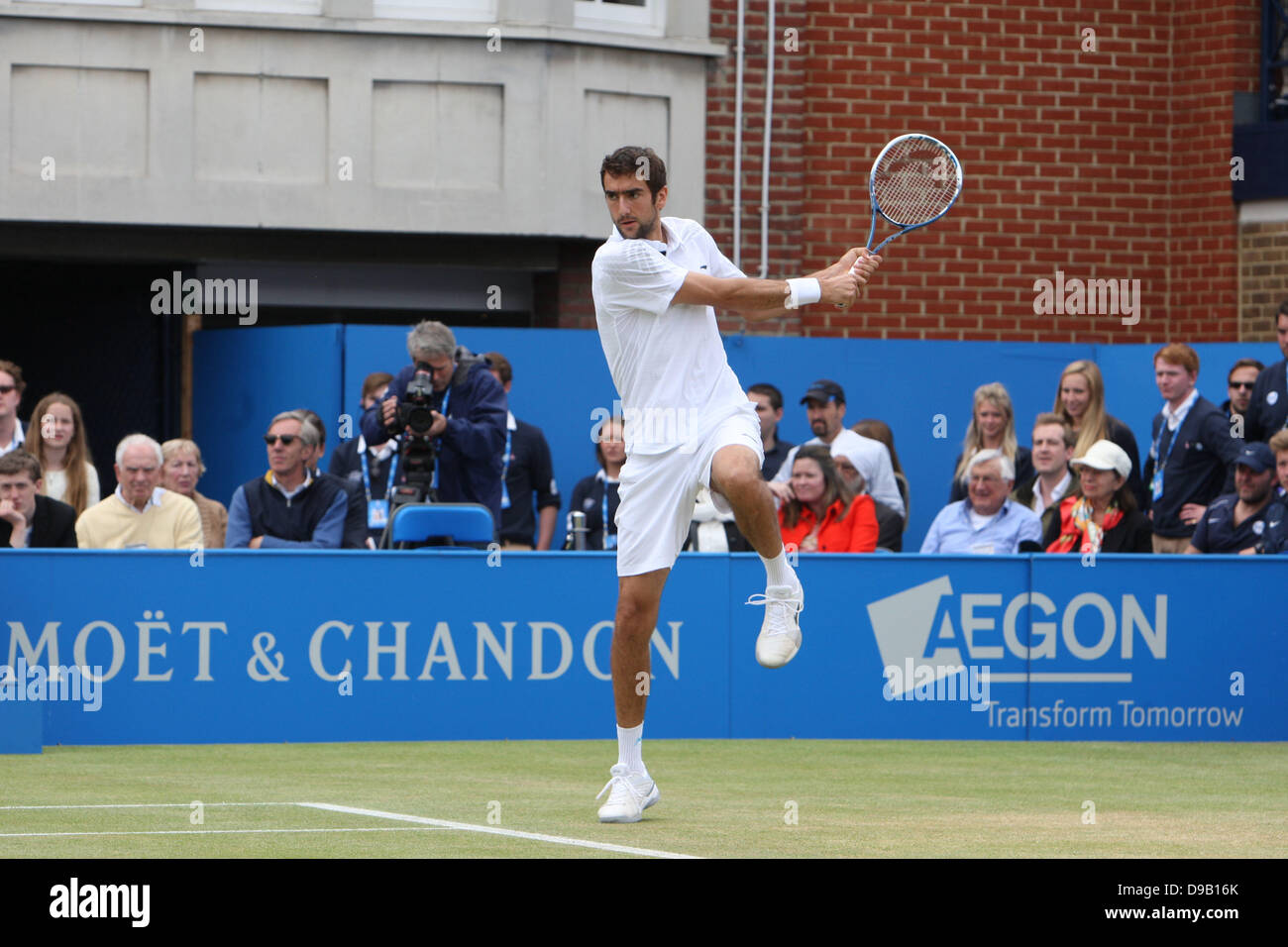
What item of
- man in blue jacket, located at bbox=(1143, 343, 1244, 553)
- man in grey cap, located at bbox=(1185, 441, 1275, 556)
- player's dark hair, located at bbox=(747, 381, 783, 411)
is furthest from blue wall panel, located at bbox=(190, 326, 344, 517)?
man in grey cap, located at bbox=(1185, 441, 1275, 556)

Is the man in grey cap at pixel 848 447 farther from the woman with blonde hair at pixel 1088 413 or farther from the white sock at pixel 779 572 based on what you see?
the white sock at pixel 779 572

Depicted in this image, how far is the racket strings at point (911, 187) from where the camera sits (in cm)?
868

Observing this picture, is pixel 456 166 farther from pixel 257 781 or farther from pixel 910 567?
pixel 257 781

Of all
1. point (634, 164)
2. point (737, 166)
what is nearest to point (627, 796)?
point (634, 164)

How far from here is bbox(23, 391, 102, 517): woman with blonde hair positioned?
12727 mm

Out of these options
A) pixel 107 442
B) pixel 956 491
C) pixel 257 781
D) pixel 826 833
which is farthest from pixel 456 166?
pixel 826 833

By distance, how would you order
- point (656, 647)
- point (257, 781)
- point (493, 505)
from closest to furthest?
point (257, 781) → point (656, 647) → point (493, 505)

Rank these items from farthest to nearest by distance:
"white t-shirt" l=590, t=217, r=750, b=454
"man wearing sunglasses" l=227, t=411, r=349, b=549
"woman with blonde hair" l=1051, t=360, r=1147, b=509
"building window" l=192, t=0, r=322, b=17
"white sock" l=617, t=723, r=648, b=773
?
1. "building window" l=192, t=0, r=322, b=17
2. "woman with blonde hair" l=1051, t=360, r=1147, b=509
3. "man wearing sunglasses" l=227, t=411, r=349, b=549
4. "white sock" l=617, t=723, r=648, b=773
5. "white t-shirt" l=590, t=217, r=750, b=454

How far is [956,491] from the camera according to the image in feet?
44.1

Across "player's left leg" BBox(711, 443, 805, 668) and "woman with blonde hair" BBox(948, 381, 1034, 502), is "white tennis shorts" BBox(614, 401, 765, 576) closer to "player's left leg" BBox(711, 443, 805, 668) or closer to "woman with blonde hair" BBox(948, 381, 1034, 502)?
"player's left leg" BBox(711, 443, 805, 668)

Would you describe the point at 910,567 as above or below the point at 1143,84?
below

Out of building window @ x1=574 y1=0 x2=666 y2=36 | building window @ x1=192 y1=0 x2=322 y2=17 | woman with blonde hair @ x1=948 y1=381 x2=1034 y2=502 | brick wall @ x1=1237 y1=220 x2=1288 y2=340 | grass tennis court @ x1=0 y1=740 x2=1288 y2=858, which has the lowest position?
grass tennis court @ x1=0 y1=740 x2=1288 y2=858

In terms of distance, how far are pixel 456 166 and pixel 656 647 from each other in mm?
5658

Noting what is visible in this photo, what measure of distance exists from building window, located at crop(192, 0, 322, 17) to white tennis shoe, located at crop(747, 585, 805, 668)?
9.12 metres
